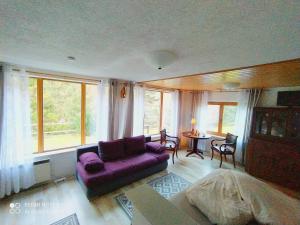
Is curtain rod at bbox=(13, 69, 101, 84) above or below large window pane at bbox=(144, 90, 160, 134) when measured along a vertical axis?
above

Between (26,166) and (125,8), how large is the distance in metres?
3.15

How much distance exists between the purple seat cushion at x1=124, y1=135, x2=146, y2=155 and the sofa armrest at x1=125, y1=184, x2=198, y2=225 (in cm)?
249

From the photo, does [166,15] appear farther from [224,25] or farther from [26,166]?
[26,166]

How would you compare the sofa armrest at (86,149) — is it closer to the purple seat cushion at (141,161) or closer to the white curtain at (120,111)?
the white curtain at (120,111)

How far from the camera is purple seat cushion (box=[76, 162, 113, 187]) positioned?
96.1 inches

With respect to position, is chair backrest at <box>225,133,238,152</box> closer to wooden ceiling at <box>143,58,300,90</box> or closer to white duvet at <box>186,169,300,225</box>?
wooden ceiling at <box>143,58,300,90</box>

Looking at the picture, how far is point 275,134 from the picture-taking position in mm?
3451

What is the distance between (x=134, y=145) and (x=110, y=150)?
646 millimetres

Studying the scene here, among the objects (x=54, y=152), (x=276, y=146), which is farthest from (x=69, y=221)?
(x=276, y=146)

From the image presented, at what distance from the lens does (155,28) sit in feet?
3.81

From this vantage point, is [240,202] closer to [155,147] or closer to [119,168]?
[119,168]

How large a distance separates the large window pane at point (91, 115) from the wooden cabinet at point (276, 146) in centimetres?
399

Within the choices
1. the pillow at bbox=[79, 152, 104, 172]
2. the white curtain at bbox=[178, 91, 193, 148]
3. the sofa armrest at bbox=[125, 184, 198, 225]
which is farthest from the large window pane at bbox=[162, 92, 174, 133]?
the sofa armrest at bbox=[125, 184, 198, 225]

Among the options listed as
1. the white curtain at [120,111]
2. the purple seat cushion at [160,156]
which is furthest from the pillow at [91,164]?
the purple seat cushion at [160,156]
